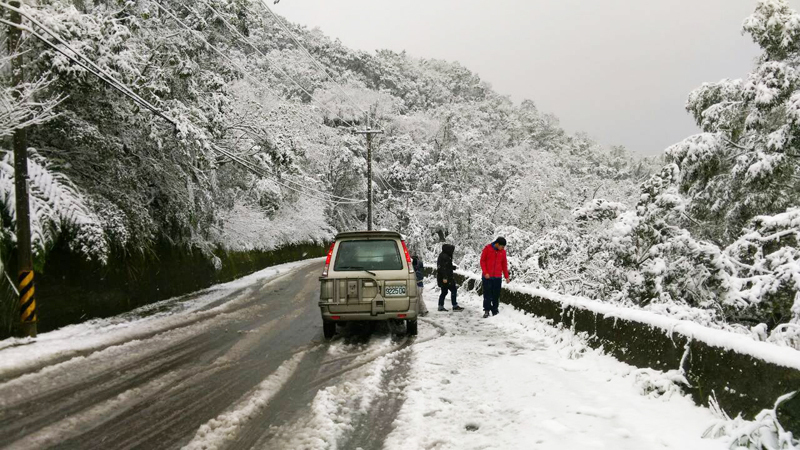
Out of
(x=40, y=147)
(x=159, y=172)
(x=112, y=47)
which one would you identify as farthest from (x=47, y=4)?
(x=159, y=172)

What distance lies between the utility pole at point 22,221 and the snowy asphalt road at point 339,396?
0.83 m

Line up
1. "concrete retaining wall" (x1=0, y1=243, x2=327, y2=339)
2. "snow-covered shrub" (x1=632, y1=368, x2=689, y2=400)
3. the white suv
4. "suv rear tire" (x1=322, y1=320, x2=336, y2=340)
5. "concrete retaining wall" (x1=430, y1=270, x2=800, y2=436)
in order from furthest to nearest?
"concrete retaining wall" (x1=0, y1=243, x2=327, y2=339), "suv rear tire" (x1=322, y1=320, x2=336, y2=340), the white suv, "snow-covered shrub" (x1=632, y1=368, x2=689, y2=400), "concrete retaining wall" (x1=430, y1=270, x2=800, y2=436)

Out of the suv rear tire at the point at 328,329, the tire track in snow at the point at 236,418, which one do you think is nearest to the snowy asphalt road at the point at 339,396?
the tire track in snow at the point at 236,418

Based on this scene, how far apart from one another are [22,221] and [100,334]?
253 cm

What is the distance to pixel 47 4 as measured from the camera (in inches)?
385

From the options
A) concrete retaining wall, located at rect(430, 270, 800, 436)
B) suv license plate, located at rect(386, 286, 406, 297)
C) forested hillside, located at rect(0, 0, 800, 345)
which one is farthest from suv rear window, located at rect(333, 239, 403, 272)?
forested hillside, located at rect(0, 0, 800, 345)

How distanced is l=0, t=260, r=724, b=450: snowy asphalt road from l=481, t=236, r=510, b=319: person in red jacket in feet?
7.03

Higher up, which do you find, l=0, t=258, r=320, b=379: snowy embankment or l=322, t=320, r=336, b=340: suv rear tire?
l=322, t=320, r=336, b=340: suv rear tire

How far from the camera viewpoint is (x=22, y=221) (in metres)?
8.84

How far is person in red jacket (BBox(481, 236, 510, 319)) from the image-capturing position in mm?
11500

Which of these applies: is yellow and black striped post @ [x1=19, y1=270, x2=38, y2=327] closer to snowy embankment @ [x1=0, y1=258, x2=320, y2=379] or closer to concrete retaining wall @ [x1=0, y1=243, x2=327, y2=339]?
concrete retaining wall @ [x1=0, y1=243, x2=327, y2=339]

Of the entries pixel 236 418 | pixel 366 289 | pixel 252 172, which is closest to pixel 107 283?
pixel 366 289

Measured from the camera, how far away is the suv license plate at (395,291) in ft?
28.8

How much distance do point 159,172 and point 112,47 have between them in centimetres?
417
